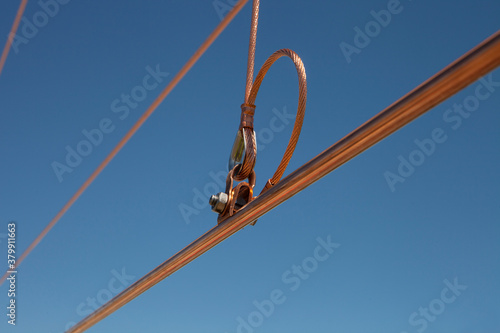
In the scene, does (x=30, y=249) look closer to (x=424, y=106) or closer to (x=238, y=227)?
(x=238, y=227)

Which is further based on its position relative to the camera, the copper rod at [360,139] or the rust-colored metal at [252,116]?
the rust-colored metal at [252,116]

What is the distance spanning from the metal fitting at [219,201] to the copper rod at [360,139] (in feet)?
0.09

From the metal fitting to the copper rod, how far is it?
3 cm

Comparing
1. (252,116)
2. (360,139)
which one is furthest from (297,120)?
(360,139)

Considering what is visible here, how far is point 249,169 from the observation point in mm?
727

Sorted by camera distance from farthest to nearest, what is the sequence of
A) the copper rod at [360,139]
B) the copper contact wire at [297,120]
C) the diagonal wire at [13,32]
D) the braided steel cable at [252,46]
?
1. the diagonal wire at [13,32]
2. the braided steel cable at [252,46]
3. the copper contact wire at [297,120]
4. the copper rod at [360,139]

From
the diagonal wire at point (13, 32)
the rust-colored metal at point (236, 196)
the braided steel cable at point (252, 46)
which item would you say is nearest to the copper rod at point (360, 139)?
the rust-colored metal at point (236, 196)

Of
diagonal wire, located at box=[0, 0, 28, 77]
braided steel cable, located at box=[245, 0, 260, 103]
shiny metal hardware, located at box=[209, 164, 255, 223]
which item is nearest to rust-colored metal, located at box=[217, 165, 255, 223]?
shiny metal hardware, located at box=[209, 164, 255, 223]

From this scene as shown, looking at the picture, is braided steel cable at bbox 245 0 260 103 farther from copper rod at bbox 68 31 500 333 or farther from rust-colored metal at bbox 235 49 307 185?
copper rod at bbox 68 31 500 333

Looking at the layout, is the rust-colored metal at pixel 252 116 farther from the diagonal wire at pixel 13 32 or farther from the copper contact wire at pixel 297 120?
the diagonal wire at pixel 13 32

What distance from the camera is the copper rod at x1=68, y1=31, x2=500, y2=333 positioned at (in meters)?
0.34

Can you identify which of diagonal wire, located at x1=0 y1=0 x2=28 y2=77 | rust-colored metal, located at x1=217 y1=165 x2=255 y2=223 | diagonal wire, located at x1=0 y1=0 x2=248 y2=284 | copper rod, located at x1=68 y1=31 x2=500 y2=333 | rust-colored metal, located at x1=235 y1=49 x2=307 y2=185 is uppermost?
diagonal wire, located at x1=0 y1=0 x2=28 y2=77

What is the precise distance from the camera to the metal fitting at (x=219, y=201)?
2.23 feet

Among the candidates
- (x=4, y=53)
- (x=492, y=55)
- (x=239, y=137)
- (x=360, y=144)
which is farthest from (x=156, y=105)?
(x=4, y=53)
